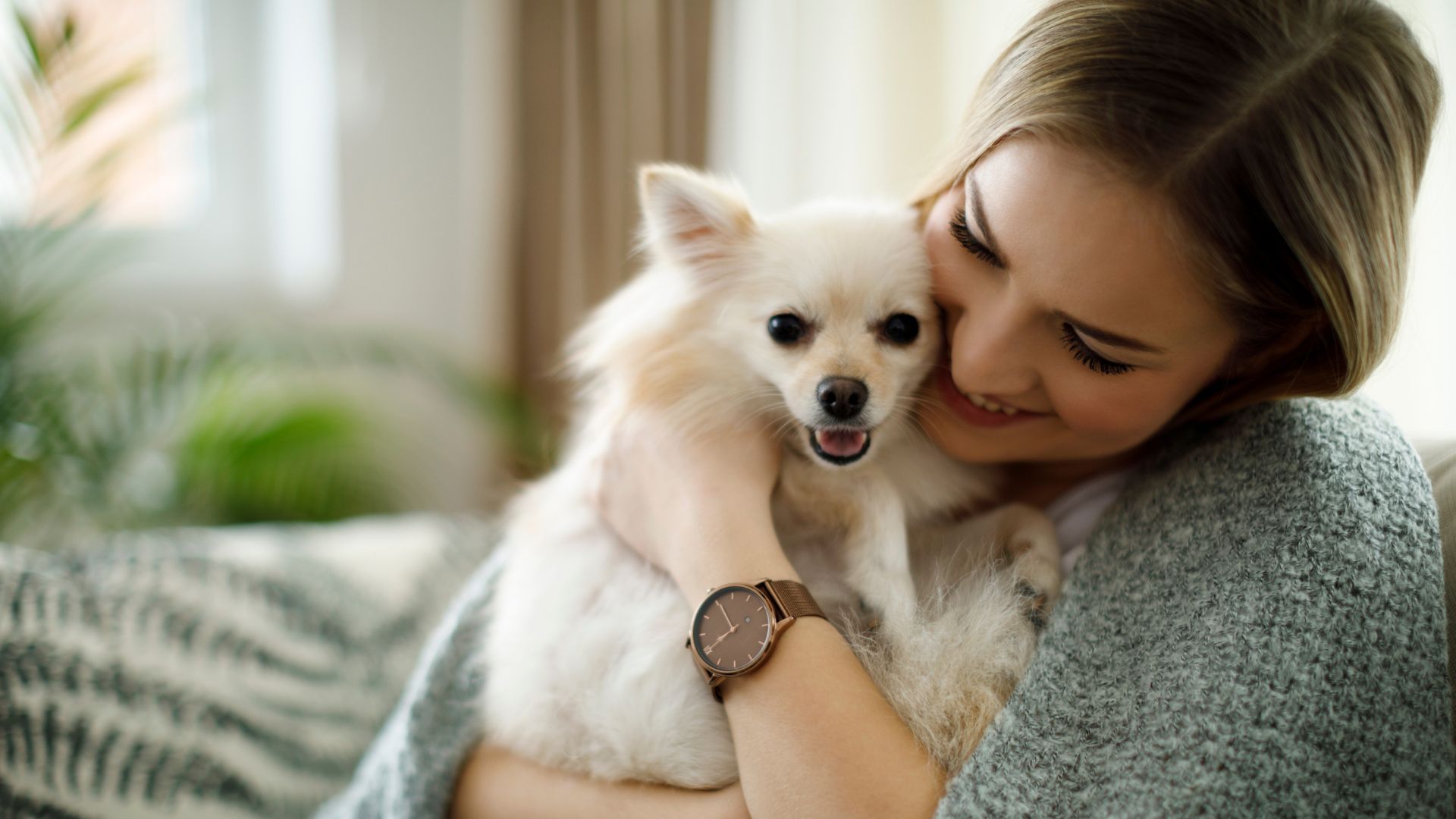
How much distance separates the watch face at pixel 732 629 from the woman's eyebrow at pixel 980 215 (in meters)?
0.43

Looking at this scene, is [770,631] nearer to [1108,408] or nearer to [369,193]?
[1108,408]

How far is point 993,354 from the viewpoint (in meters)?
0.95

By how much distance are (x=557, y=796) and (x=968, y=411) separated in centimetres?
67

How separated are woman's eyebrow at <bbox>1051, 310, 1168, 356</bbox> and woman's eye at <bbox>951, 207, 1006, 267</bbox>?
101mm

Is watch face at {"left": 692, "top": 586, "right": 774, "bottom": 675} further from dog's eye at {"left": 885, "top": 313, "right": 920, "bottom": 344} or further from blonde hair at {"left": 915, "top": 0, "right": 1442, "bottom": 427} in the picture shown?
blonde hair at {"left": 915, "top": 0, "right": 1442, "bottom": 427}

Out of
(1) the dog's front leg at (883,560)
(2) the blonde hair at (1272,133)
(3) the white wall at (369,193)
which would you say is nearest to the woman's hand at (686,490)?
(1) the dog's front leg at (883,560)

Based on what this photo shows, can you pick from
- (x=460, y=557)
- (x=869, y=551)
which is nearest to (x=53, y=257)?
(x=460, y=557)

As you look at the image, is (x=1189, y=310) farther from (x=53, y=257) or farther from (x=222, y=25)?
(x=222, y=25)

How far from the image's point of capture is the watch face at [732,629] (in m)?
0.92

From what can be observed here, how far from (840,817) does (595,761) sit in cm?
33

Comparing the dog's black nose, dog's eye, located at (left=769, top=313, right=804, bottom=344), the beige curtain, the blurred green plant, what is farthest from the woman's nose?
the blurred green plant

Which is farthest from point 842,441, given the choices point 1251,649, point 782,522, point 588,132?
point 588,132

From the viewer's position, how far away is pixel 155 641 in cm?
138

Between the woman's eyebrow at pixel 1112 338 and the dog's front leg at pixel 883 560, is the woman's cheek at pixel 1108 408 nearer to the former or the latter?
the woman's eyebrow at pixel 1112 338
